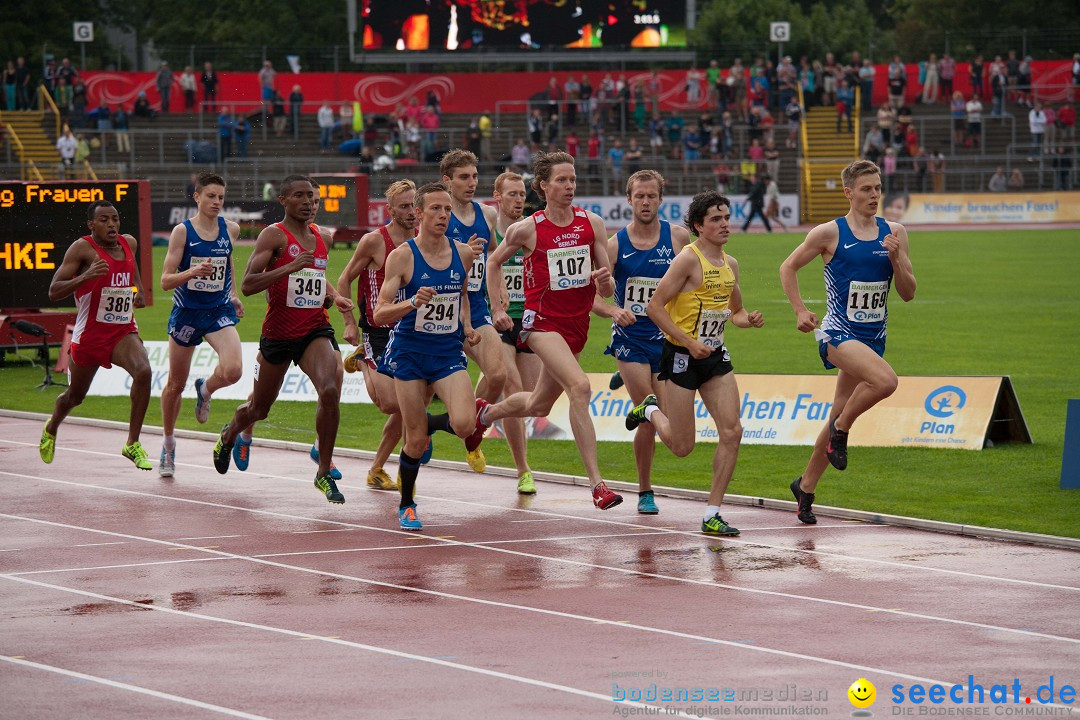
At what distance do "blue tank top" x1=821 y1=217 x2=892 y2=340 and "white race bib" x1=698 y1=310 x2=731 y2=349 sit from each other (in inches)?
29.7

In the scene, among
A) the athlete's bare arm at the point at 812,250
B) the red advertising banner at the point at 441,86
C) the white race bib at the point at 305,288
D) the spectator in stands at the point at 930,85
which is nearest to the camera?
the athlete's bare arm at the point at 812,250

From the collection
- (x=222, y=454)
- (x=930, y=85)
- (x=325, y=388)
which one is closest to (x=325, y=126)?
(x=930, y=85)

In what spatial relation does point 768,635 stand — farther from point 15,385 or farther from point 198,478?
point 15,385

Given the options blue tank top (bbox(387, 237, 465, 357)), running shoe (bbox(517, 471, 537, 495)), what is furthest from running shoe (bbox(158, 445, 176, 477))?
blue tank top (bbox(387, 237, 465, 357))

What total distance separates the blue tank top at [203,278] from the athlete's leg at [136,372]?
49 centimetres

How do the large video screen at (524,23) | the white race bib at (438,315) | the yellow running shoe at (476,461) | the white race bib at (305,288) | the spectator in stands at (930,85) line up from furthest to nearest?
the spectator in stands at (930,85)
the large video screen at (524,23)
the yellow running shoe at (476,461)
the white race bib at (305,288)
the white race bib at (438,315)

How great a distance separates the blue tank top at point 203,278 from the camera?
12789mm

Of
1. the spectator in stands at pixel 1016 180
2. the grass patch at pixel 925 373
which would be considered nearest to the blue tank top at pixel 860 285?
the grass patch at pixel 925 373

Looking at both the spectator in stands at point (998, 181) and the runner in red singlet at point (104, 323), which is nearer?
the runner in red singlet at point (104, 323)

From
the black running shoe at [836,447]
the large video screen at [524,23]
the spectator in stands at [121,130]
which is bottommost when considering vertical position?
the black running shoe at [836,447]

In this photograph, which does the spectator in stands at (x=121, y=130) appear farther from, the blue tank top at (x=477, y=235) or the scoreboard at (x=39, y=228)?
the blue tank top at (x=477, y=235)

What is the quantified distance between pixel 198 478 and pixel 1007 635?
286 inches

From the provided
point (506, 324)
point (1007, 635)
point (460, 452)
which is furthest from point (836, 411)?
point (460, 452)

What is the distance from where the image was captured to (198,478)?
13.1 m
